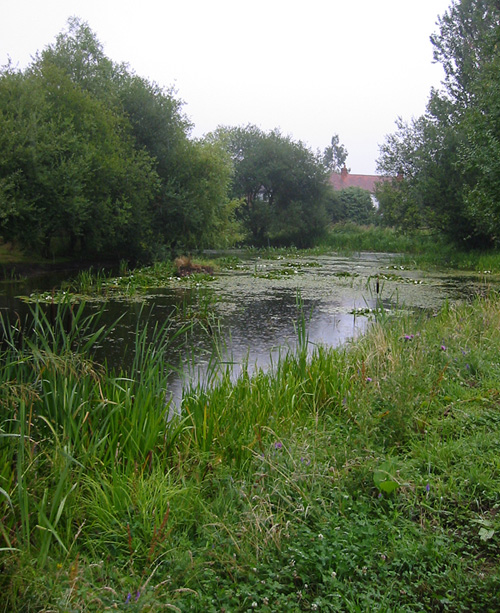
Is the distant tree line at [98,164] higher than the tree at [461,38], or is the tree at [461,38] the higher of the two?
the tree at [461,38]

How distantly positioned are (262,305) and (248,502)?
8614 millimetres

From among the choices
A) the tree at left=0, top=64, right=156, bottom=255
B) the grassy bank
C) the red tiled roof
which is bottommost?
the grassy bank

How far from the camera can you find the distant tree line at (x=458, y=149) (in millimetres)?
15219

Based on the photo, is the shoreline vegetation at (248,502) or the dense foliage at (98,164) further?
the dense foliage at (98,164)

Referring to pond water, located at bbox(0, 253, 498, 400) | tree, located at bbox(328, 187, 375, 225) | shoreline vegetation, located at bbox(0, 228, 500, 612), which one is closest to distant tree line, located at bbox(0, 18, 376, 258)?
pond water, located at bbox(0, 253, 498, 400)

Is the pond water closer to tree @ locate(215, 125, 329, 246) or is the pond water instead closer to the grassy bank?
the grassy bank

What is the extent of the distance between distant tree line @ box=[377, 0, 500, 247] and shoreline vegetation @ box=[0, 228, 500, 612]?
12.0 m

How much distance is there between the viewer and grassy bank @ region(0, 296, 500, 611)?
7.16 feet

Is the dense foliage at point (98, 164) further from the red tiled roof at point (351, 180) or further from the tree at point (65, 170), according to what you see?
the red tiled roof at point (351, 180)

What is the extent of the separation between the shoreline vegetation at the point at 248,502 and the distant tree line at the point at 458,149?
472 inches

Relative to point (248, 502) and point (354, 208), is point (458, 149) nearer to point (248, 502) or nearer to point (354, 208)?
point (248, 502)

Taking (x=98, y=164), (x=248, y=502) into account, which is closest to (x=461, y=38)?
(x=98, y=164)

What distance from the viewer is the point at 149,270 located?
16797 mm

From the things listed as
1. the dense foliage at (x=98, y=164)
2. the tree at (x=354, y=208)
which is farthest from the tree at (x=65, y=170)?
the tree at (x=354, y=208)
